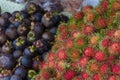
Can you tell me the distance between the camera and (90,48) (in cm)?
150

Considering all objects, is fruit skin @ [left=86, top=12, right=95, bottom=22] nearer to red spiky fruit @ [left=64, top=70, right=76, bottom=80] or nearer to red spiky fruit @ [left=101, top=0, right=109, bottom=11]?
red spiky fruit @ [left=101, top=0, right=109, bottom=11]

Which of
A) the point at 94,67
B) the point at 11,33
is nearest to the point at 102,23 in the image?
the point at 94,67

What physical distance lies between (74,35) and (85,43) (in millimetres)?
113

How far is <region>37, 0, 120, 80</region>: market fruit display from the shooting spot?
56.0 inches

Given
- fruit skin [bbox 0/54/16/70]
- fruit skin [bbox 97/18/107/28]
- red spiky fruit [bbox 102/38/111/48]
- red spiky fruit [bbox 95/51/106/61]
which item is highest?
fruit skin [bbox 97/18/107/28]

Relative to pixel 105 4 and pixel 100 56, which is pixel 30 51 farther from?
pixel 100 56

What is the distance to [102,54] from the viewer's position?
1.44 m

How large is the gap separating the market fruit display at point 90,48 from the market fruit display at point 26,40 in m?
0.31

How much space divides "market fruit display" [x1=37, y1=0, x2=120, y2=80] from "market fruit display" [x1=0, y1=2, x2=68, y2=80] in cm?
31

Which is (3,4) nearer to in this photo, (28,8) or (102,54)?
(28,8)

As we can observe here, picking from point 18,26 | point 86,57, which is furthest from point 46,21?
point 86,57

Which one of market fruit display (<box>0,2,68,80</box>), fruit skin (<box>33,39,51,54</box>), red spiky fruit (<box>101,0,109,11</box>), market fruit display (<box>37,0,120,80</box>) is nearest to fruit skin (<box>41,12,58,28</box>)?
market fruit display (<box>0,2,68,80</box>)

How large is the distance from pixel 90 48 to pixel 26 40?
0.80 metres

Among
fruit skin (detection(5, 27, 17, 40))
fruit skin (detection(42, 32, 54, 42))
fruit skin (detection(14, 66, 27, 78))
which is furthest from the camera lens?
fruit skin (detection(5, 27, 17, 40))
